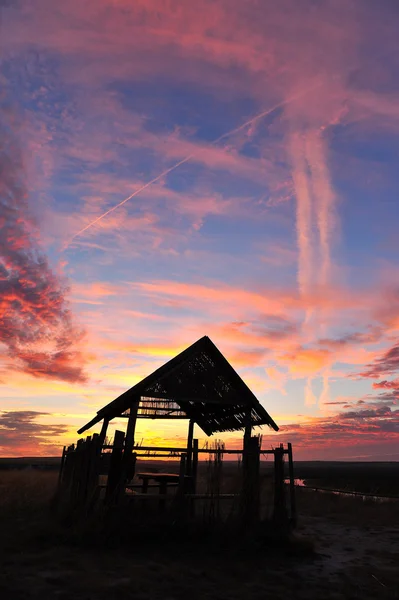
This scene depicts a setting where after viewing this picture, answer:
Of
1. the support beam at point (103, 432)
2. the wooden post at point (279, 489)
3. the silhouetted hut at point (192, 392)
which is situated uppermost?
the silhouetted hut at point (192, 392)

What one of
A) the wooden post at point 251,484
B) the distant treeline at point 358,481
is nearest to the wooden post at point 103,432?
the wooden post at point 251,484

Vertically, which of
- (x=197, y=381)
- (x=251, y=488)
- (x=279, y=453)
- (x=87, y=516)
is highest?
(x=197, y=381)

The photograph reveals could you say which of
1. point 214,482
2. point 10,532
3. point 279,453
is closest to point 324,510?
point 279,453

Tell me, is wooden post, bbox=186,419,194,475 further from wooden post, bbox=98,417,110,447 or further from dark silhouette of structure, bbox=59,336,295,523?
wooden post, bbox=98,417,110,447

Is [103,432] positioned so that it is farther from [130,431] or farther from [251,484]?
[251,484]

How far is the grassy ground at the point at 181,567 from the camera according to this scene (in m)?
7.31

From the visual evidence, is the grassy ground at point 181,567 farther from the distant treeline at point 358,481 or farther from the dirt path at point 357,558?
the distant treeline at point 358,481

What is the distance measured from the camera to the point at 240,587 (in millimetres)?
7797

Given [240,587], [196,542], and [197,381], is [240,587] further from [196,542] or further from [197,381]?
[197,381]

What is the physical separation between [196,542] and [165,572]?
2.63m

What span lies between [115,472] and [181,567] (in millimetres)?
3337

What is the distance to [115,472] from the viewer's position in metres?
11.4

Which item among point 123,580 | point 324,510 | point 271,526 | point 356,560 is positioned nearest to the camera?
point 123,580

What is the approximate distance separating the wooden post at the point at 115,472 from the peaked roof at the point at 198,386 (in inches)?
37.1
